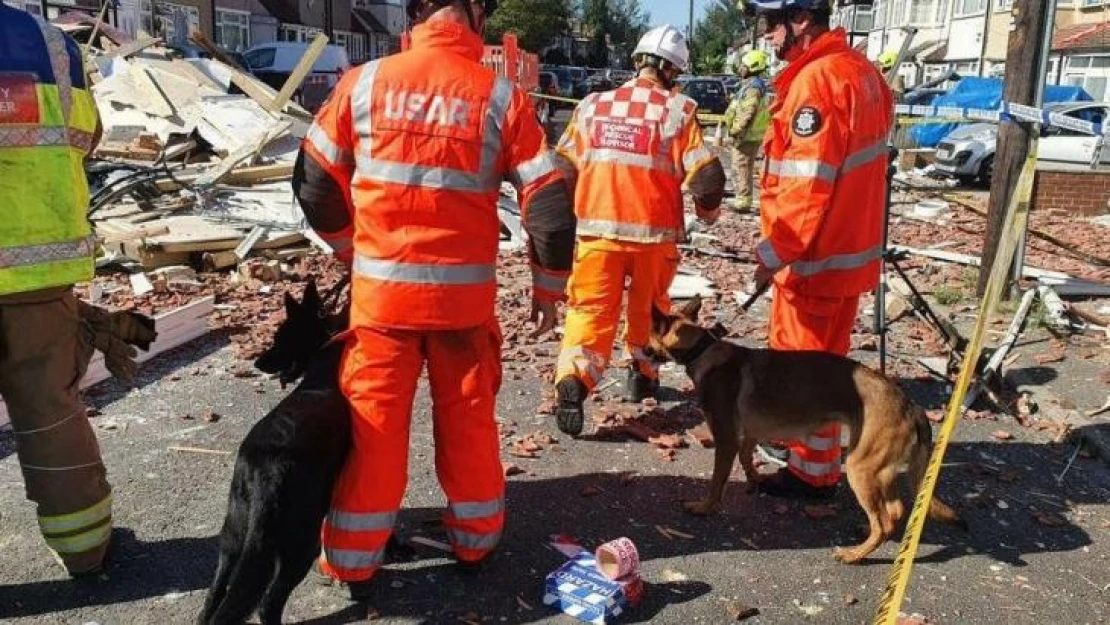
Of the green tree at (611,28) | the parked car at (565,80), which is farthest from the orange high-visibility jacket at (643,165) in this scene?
the green tree at (611,28)

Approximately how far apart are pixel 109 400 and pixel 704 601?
3967 millimetres

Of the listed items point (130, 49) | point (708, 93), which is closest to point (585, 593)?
point (130, 49)

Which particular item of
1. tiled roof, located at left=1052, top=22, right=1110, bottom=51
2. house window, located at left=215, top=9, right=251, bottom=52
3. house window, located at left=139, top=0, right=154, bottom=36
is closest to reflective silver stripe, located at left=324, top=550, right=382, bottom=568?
tiled roof, located at left=1052, top=22, right=1110, bottom=51

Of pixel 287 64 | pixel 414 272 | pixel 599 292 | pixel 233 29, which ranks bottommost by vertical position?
pixel 599 292

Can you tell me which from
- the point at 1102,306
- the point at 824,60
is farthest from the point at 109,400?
the point at 1102,306

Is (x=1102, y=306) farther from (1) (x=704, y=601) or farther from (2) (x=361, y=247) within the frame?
(2) (x=361, y=247)

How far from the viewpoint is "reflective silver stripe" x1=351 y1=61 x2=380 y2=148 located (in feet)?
10.2

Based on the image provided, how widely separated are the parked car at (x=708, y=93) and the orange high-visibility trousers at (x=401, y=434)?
94.4 ft

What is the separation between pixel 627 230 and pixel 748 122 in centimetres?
917

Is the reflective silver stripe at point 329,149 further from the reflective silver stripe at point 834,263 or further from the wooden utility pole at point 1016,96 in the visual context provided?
the wooden utility pole at point 1016,96

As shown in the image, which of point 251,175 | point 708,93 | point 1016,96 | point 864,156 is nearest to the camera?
point 864,156

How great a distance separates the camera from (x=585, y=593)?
3.46 metres

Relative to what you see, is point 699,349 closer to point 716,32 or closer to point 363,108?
point 363,108

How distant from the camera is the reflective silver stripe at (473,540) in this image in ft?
11.8
